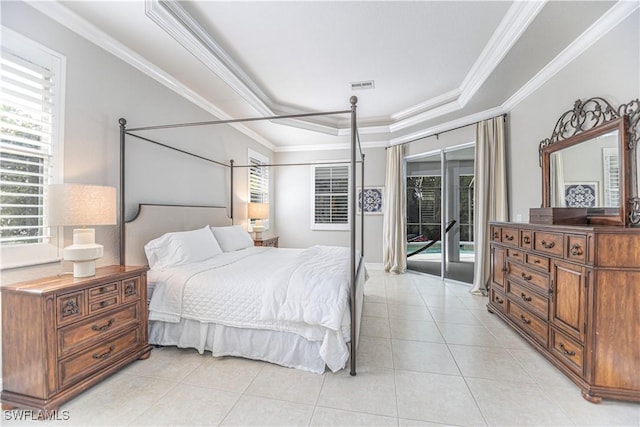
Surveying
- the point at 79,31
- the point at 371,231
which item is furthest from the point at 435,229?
the point at 79,31

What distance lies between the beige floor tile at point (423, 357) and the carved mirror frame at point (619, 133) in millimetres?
1675

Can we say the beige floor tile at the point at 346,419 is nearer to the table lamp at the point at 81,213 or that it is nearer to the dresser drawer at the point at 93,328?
the dresser drawer at the point at 93,328

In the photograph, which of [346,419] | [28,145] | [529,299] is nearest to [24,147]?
[28,145]

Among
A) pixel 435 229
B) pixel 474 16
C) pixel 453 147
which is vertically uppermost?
pixel 474 16

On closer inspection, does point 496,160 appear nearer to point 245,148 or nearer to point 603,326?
point 603,326

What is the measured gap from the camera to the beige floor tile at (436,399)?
1.61 m

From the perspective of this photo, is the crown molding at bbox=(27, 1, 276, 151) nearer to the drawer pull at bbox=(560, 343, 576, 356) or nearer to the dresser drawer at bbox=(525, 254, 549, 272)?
the dresser drawer at bbox=(525, 254, 549, 272)

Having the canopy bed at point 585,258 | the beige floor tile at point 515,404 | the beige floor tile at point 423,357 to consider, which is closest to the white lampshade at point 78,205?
the beige floor tile at point 423,357

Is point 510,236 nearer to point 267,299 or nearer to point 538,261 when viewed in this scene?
point 538,261

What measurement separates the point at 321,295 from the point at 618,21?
3.06m

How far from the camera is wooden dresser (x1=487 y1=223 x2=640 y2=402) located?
5.60 feet

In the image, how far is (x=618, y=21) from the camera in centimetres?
206

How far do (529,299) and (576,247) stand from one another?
80 centimetres

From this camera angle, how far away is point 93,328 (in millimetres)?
1841
